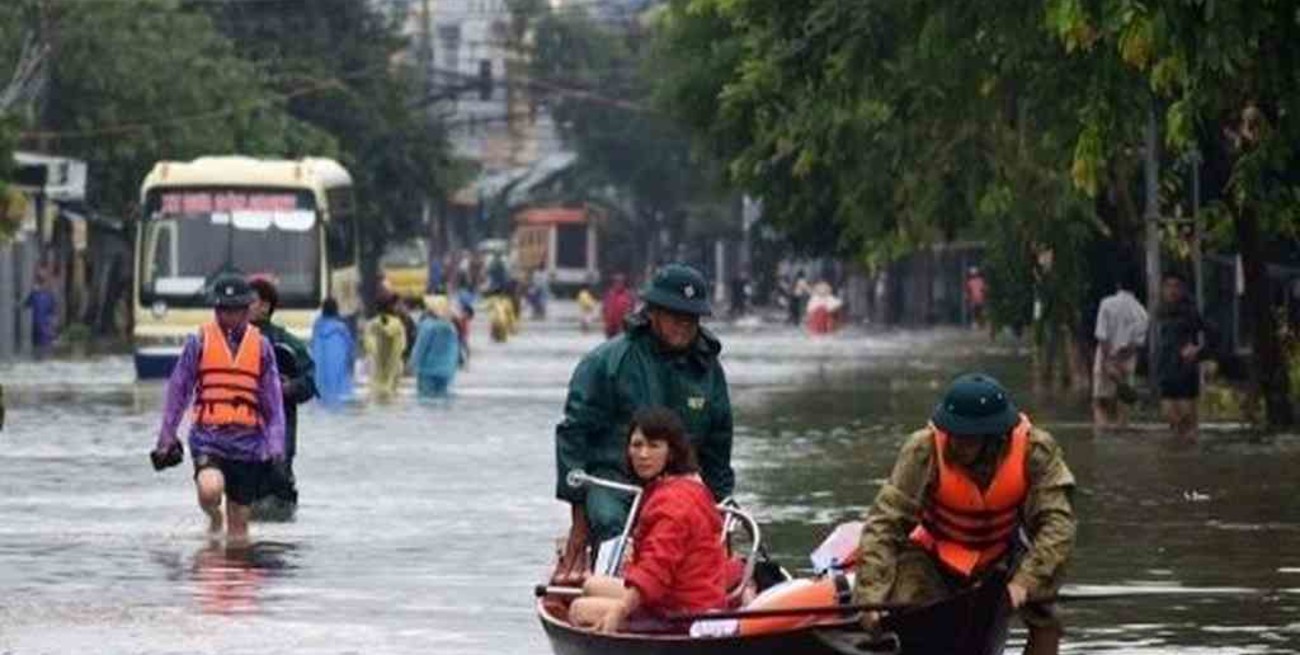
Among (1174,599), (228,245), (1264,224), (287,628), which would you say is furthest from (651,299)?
(228,245)

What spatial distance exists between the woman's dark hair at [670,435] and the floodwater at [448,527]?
8.81ft

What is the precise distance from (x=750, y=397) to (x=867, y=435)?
10.4 metres

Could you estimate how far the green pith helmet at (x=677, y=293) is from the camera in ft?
51.6

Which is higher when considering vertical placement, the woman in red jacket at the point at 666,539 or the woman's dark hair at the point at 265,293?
the woman's dark hair at the point at 265,293

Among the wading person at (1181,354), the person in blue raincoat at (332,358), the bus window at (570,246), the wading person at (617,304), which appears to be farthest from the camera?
the bus window at (570,246)

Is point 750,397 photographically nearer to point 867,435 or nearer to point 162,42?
point 867,435

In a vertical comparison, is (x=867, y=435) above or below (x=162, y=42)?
below

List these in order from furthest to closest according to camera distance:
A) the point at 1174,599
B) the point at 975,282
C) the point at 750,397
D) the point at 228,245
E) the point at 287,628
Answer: the point at 975,282
the point at 228,245
the point at 750,397
the point at 1174,599
the point at 287,628

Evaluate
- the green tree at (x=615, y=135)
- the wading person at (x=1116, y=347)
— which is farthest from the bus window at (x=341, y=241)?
the green tree at (x=615, y=135)

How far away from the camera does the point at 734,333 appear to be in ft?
299

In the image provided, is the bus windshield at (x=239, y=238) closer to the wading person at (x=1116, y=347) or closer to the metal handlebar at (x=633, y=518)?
the wading person at (x=1116, y=347)

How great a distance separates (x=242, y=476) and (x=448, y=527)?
221 centimetres

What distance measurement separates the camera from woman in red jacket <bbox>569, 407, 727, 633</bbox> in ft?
48.4

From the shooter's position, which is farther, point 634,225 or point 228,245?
point 634,225
